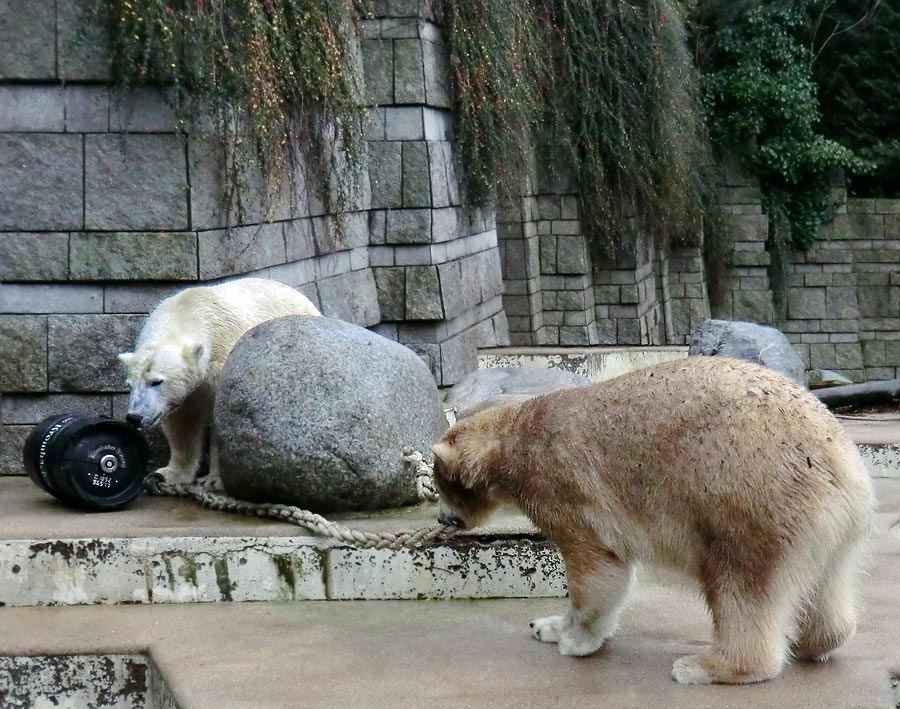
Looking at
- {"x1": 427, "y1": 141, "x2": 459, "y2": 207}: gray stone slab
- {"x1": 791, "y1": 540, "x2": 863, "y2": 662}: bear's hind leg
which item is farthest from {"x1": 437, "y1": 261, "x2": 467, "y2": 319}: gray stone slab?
{"x1": 791, "y1": 540, "x2": 863, "y2": 662}: bear's hind leg

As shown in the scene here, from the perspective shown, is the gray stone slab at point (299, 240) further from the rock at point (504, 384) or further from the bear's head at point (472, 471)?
the bear's head at point (472, 471)

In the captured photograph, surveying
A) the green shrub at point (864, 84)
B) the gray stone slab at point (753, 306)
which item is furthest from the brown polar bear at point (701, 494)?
the green shrub at point (864, 84)

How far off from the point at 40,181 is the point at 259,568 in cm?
218

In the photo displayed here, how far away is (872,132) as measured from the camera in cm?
1881

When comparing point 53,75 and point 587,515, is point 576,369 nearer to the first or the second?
point 53,75

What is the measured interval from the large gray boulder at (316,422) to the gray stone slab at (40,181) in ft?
4.14

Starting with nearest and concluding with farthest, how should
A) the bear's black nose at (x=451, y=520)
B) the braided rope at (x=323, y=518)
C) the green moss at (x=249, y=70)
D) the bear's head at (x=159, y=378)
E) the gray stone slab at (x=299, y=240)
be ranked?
the bear's black nose at (x=451, y=520), the braided rope at (x=323, y=518), the bear's head at (x=159, y=378), the green moss at (x=249, y=70), the gray stone slab at (x=299, y=240)

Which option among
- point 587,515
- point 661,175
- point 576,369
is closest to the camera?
point 587,515

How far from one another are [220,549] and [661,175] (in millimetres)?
8464

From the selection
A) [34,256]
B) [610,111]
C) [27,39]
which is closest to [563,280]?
[610,111]

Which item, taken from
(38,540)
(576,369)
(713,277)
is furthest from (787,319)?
(38,540)

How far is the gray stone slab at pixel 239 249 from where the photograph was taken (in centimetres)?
542

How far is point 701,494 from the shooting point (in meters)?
3.04

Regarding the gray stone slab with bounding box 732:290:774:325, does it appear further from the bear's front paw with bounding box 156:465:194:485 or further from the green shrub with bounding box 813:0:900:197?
the bear's front paw with bounding box 156:465:194:485
